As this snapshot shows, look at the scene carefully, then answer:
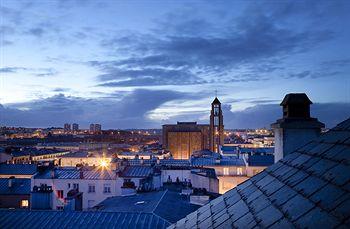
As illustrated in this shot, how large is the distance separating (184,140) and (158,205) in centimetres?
12669

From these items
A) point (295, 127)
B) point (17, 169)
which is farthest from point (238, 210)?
point (17, 169)

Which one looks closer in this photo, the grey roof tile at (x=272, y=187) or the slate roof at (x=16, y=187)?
the grey roof tile at (x=272, y=187)

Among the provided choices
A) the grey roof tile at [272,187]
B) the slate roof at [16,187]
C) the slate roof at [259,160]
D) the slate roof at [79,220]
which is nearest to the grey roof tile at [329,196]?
the grey roof tile at [272,187]

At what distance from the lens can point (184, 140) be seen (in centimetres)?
15062

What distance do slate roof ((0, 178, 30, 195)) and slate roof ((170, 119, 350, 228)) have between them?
4251cm

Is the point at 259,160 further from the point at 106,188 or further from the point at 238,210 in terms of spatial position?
the point at 238,210

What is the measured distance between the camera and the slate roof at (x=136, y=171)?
45188 millimetres

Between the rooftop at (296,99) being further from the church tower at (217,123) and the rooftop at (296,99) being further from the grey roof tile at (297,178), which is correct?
the church tower at (217,123)

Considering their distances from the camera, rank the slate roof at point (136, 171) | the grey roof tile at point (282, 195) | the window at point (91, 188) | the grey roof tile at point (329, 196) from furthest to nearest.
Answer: the slate roof at point (136, 171)
the window at point (91, 188)
the grey roof tile at point (282, 195)
the grey roof tile at point (329, 196)

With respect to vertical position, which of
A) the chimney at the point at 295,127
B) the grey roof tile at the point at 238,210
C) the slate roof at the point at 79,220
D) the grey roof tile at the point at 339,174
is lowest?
the slate roof at the point at 79,220

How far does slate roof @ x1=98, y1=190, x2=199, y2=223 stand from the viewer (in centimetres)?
2294

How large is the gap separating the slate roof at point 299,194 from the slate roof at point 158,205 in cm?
1429

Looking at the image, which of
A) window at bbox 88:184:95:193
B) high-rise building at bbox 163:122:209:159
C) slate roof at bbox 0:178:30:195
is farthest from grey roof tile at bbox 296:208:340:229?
high-rise building at bbox 163:122:209:159

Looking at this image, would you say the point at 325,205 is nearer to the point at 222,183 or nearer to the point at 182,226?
the point at 182,226
